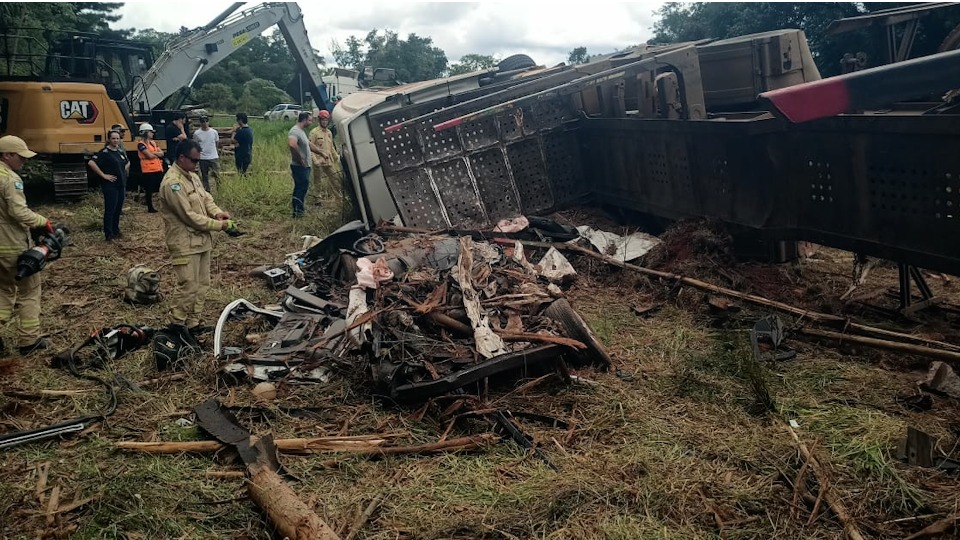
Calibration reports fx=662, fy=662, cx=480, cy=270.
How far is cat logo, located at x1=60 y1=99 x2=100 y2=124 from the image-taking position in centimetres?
1112

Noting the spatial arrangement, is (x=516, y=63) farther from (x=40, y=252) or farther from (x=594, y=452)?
(x=594, y=452)

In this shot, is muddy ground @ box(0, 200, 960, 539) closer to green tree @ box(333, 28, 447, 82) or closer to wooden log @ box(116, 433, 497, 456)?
wooden log @ box(116, 433, 497, 456)

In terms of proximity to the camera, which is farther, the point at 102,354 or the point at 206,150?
the point at 206,150

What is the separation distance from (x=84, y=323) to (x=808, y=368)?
6.07 meters

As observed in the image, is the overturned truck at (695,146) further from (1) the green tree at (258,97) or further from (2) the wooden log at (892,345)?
(1) the green tree at (258,97)

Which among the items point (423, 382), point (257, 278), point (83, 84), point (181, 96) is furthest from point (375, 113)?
point (181, 96)

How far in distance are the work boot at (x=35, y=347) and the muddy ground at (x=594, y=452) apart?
0.16m

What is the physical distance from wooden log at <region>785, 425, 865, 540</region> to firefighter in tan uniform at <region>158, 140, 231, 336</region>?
4604 millimetres

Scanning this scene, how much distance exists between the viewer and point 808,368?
4422mm

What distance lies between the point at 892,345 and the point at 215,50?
13262 millimetres

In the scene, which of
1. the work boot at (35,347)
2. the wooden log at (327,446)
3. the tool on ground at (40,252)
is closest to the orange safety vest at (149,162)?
the tool on ground at (40,252)

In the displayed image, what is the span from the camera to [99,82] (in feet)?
39.0

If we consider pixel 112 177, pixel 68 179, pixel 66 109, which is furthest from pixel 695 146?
pixel 66 109

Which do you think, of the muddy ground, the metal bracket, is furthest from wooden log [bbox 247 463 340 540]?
the metal bracket
